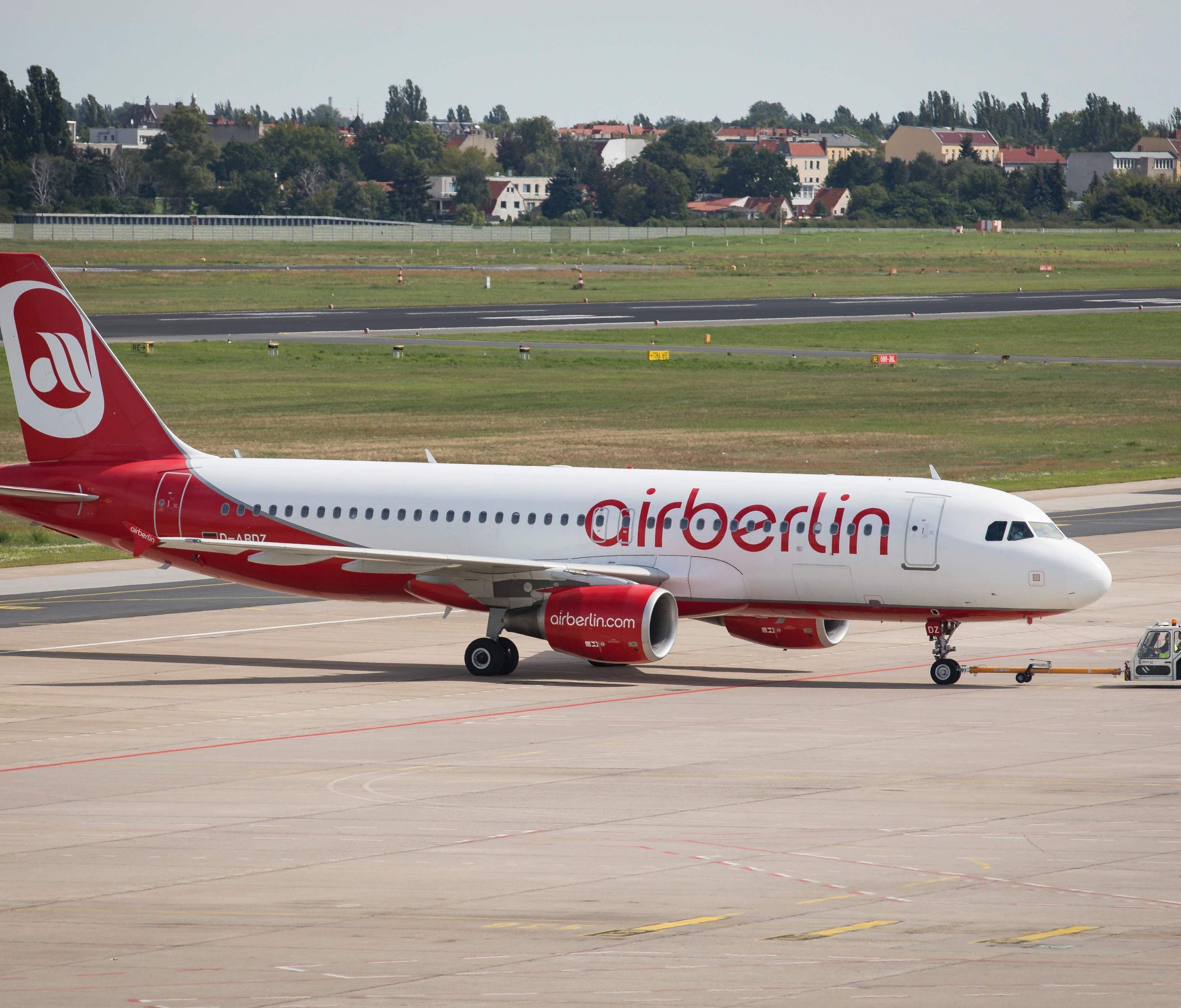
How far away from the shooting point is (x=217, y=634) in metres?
47.2

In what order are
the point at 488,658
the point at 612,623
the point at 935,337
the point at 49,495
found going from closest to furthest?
the point at 612,623
the point at 488,658
the point at 49,495
the point at 935,337

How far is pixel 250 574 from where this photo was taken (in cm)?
4322

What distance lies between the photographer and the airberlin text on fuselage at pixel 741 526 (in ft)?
127

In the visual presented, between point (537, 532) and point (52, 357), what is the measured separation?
1321 centimetres

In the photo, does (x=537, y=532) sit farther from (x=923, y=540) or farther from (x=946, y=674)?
(x=946, y=674)

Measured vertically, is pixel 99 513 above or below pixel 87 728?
above

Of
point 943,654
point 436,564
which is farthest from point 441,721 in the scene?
point 943,654

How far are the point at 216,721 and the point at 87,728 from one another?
2.36 meters

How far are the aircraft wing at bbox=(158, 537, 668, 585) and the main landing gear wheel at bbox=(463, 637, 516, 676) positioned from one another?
56.7 inches

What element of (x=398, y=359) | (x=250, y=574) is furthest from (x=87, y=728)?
(x=398, y=359)

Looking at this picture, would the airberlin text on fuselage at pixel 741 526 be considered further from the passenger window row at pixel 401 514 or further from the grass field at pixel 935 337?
the grass field at pixel 935 337

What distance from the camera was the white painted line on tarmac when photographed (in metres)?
44.2

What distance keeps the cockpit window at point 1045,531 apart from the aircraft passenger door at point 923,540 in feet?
6.35

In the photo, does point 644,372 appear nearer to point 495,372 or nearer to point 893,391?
point 495,372
